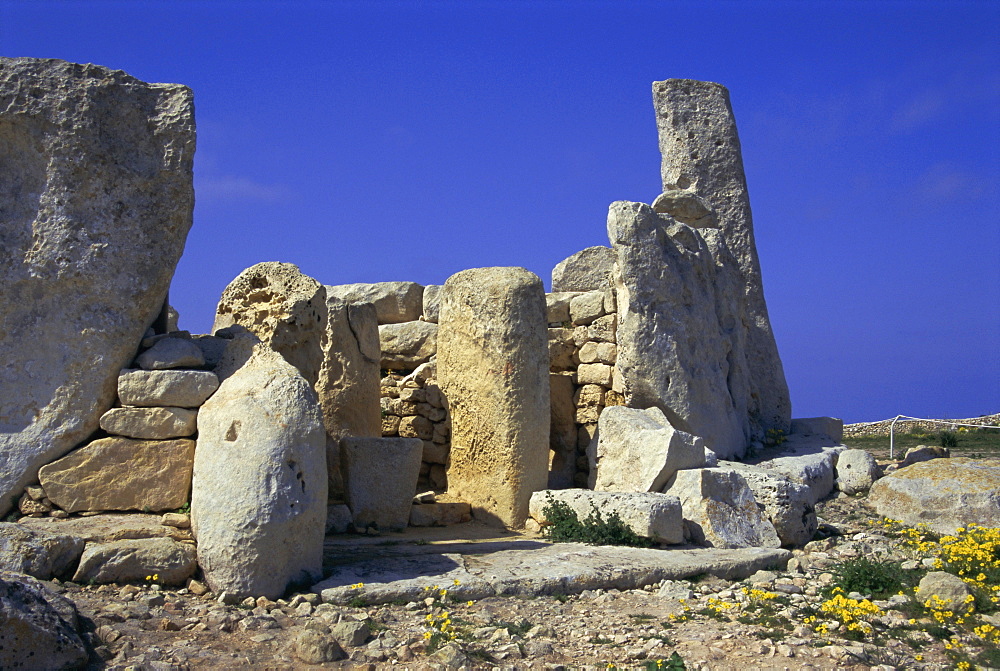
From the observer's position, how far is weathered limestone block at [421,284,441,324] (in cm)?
1138

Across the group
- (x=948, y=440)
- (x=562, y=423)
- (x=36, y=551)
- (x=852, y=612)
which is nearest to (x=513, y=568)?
(x=852, y=612)

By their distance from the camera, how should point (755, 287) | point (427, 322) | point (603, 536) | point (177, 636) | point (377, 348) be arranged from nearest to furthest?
point (177, 636) → point (603, 536) → point (377, 348) → point (427, 322) → point (755, 287)

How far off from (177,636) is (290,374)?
1.80 meters

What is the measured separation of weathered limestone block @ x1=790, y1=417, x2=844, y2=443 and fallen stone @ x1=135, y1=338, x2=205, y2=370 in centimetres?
789

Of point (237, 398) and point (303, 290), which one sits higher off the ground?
point (303, 290)

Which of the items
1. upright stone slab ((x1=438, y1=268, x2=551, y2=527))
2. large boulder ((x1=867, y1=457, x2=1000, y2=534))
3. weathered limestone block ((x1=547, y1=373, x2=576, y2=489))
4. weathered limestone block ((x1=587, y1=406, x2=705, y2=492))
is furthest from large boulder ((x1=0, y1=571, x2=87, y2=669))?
large boulder ((x1=867, y1=457, x2=1000, y2=534))

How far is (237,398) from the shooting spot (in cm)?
595

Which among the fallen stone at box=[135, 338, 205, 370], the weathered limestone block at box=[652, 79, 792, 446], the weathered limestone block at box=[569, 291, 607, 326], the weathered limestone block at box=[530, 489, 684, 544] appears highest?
the weathered limestone block at box=[652, 79, 792, 446]

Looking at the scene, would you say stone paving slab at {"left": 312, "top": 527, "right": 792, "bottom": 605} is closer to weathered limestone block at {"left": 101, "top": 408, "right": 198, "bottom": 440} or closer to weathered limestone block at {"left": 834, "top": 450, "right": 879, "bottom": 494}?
weathered limestone block at {"left": 101, "top": 408, "right": 198, "bottom": 440}

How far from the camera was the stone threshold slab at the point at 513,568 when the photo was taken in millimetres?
5863

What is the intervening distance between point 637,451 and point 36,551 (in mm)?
5014

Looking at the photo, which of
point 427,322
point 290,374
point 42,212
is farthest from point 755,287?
point 42,212

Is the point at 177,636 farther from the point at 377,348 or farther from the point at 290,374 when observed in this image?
the point at 377,348

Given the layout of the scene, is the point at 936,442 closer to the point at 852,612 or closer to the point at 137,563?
the point at 852,612
